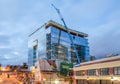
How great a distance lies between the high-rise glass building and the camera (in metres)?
149

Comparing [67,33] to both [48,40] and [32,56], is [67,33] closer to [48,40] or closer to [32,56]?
[48,40]

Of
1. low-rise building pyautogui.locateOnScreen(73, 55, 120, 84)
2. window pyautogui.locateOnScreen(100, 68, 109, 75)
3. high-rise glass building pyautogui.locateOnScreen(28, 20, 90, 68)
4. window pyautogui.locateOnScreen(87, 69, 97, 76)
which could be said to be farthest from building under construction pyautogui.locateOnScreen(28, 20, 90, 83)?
window pyautogui.locateOnScreen(100, 68, 109, 75)

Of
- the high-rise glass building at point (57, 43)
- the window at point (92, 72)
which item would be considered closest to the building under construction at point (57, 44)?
the high-rise glass building at point (57, 43)

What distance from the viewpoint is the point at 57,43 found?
152 meters

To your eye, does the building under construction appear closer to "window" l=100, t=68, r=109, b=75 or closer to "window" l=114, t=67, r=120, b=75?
"window" l=100, t=68, r=109, b=75

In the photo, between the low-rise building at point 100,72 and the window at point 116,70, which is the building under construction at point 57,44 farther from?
the window at point 116,70

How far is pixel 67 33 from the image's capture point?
162125mm

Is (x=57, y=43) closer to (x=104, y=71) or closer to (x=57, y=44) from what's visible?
(x=57, y=44)

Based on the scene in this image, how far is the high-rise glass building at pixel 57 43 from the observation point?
14912cm

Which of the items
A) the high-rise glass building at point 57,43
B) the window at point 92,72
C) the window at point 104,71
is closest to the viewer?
the window at point 104,71

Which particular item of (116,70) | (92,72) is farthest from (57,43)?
(116,70)

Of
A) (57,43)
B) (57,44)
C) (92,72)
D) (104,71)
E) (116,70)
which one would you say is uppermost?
(57,43)

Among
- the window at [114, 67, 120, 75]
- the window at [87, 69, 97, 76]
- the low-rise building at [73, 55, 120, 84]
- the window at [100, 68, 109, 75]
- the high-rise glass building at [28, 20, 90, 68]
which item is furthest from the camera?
the high-rise glass building at [28, 20, 90, 68]

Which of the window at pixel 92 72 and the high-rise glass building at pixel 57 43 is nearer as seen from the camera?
the window at pixel 92 72
